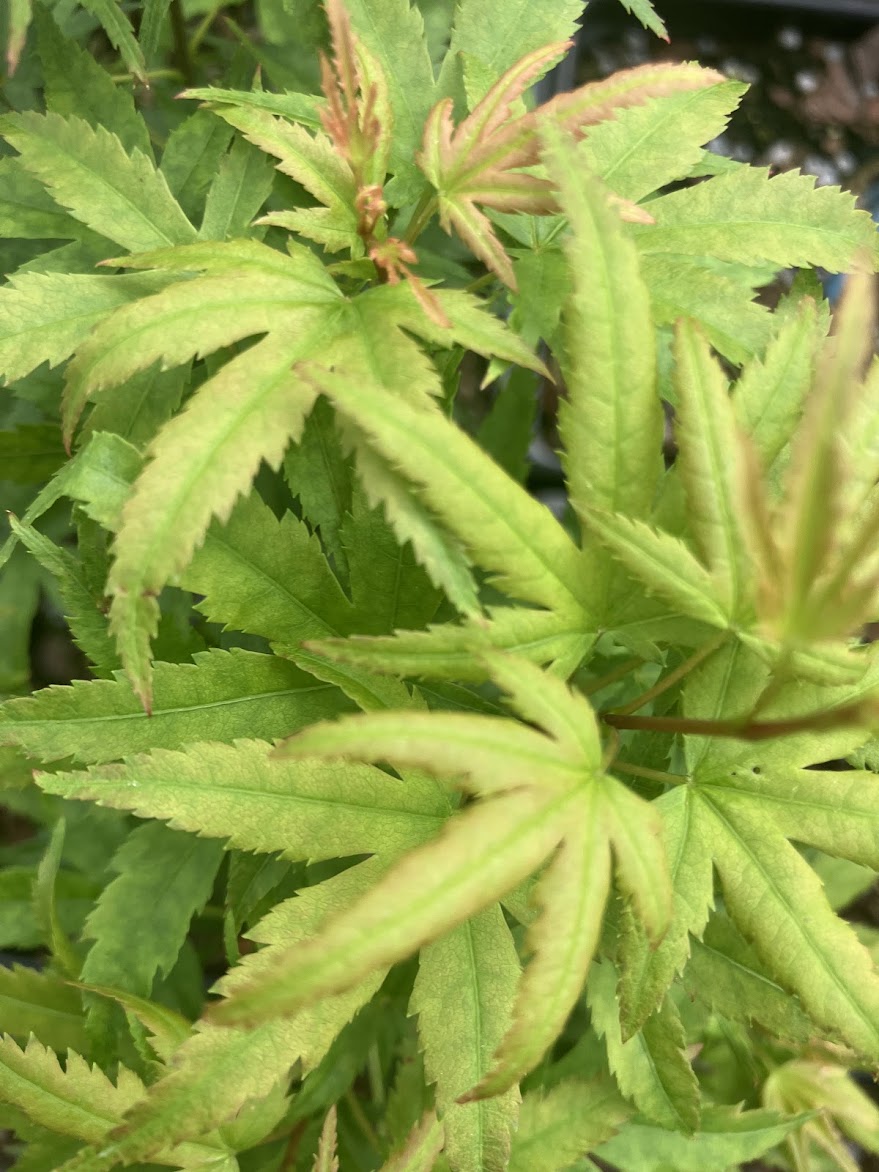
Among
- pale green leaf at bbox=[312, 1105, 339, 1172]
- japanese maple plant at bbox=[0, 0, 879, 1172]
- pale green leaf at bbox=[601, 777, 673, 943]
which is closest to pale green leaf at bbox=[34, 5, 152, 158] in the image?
japanese maple plant at bbox=[0, 0, 879, 1172]

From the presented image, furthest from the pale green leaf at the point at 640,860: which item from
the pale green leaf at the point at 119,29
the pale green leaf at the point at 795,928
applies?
the pale green leaf at the point at 119,29

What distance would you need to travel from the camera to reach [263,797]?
519 mm

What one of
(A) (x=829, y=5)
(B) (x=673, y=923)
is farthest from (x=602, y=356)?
(A) (x=829, y=5)

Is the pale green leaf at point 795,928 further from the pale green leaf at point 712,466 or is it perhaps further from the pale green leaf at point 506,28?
the pale green leaf at point 506,28

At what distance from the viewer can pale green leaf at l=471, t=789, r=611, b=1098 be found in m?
0.40

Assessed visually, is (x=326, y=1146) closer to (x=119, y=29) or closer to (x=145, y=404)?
(x=145, y=404)

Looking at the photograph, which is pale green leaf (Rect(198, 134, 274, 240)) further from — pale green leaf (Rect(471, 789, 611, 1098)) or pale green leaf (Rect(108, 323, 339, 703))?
pale green leaf (Rect(471, 789, 611, 1098))

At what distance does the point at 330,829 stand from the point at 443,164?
40 cm

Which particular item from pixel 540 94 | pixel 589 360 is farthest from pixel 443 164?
pixel 540 94

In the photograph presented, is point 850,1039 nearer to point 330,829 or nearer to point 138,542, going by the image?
point 330,829

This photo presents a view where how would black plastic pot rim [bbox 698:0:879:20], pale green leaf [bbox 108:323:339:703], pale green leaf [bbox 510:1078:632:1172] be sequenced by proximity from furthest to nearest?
1. black plastic pot rim [bbox 698:0:879:20]
2. pale green leaf [bbox 510:1078:632:1172]
3. pale green leaf [bbox 108:323:339:703]

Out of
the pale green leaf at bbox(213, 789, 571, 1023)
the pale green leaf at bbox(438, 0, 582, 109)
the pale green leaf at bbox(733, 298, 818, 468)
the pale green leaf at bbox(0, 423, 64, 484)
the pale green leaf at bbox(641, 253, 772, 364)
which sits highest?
the pale green leaf at bbox(438, 0, 582, 109)

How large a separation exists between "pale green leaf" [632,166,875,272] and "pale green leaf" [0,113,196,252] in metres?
0.32

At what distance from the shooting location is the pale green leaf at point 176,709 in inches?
21.3
